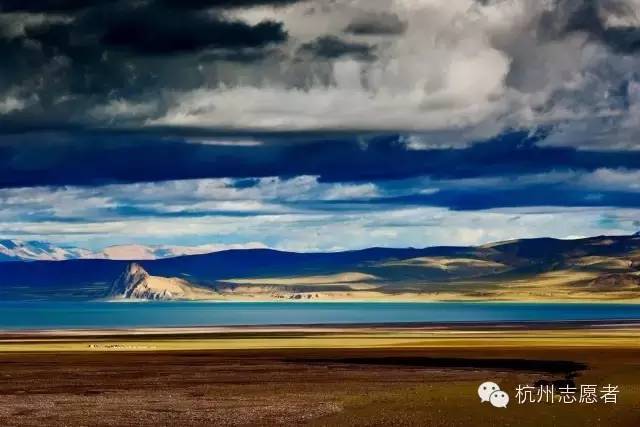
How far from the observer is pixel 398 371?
295ft

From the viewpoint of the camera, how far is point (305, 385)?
7825 cm

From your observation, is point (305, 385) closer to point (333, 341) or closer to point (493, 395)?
point (493, 395)

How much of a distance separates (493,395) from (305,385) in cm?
1658

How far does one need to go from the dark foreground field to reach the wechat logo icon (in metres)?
0.74

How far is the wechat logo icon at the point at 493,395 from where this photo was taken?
6300 cm

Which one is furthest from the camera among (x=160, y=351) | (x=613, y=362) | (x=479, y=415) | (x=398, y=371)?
(x=160, y=351)

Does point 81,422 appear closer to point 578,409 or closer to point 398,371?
point 578,409

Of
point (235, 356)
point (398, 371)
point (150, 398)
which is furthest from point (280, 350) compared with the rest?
point (150, 398)

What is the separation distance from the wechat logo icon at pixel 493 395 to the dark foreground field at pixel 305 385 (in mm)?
740

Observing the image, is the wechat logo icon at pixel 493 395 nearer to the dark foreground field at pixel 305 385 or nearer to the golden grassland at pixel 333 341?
the dark foreground field at pixel 305 385

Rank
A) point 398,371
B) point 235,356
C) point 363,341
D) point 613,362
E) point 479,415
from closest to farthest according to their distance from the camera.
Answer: point 479,415 → point 398,371 → point 613,362 → point 235,356 → point 363,341

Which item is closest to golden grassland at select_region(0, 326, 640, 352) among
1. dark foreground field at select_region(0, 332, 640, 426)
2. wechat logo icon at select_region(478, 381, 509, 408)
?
dark foreground field at select_region(0, 332, 640, 426)

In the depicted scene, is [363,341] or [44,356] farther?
[363,341]

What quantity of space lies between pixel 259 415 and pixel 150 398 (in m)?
11.1
